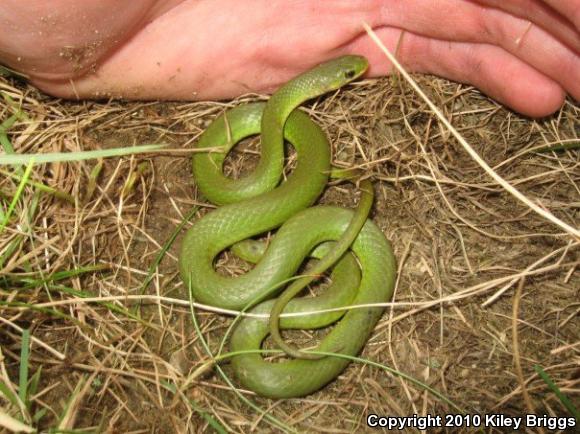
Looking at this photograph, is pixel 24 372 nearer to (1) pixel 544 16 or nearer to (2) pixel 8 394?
(2) pixel 8 394

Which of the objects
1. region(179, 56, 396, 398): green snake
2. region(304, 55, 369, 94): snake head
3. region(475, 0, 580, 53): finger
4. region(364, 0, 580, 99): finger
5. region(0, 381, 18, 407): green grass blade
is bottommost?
region(0, 381, 18, 407): green grass blade

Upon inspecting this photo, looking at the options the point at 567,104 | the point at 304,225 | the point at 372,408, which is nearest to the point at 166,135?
the point at 304,225

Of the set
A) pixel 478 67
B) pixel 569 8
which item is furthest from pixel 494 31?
pixel 569 8

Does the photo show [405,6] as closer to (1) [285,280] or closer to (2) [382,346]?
(1) [285,280]

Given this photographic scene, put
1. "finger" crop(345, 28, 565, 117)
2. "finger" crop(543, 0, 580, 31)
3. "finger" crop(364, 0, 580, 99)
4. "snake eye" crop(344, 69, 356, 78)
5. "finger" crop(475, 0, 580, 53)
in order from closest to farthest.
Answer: "finger" crop(543, 0, 580, 31) → "finger" crop(475, 0, 580, 53) → "finger" crop(364, 0, 580, 99) → "finger" crop(345, 28, 565, 117) → "snake eye" crop(344, 69, 356, 78)

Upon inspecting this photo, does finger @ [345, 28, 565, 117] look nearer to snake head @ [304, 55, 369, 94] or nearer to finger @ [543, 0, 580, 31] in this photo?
snake head @ [304, 55, 369, 94]

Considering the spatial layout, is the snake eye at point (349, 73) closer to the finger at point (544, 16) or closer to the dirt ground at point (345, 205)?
the dirt ground at point (345, 205)

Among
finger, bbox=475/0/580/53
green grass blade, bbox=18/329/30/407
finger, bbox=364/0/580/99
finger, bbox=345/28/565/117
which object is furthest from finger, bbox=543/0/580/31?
green grass blade, bbox=18/329/30/407
